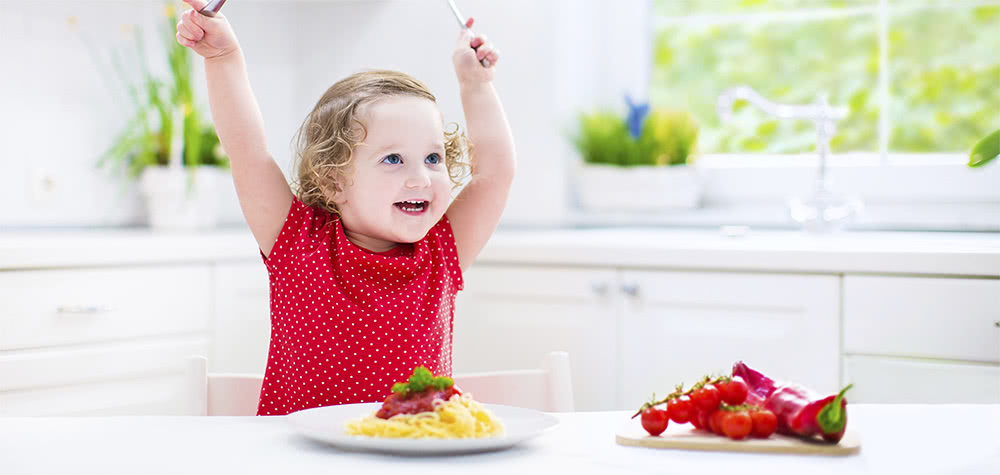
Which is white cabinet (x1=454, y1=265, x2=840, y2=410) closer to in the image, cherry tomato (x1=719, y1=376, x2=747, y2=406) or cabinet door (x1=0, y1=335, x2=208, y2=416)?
cabinet door (x1=0, y1=335, x2=208, y2=416)

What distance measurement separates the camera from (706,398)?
78 cm

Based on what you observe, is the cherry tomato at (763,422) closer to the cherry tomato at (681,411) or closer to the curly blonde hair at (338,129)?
the cherry tomato at (681,411)

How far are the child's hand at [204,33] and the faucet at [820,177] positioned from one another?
1.41 metres

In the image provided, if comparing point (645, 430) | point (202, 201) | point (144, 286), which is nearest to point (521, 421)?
point (645, 430)

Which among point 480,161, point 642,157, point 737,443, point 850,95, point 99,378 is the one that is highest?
point 850,95

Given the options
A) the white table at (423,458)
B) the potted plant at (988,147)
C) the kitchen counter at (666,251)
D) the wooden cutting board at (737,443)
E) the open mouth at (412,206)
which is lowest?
the white table at (423,458)

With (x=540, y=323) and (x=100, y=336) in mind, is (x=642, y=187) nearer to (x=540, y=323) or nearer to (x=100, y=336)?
(x=540, y=323)

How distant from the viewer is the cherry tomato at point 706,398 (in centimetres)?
78

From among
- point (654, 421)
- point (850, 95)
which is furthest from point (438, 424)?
point (850, 95)

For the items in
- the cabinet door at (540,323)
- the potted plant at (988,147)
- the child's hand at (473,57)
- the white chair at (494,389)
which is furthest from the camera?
the cabinet door at (540,323)

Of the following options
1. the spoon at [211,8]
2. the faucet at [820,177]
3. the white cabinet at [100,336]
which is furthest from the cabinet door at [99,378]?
the faucet at [820,177]

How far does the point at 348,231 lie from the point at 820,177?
1355mm

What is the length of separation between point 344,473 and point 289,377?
527mm

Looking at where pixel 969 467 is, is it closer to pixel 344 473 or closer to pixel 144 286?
pixel 344 473
